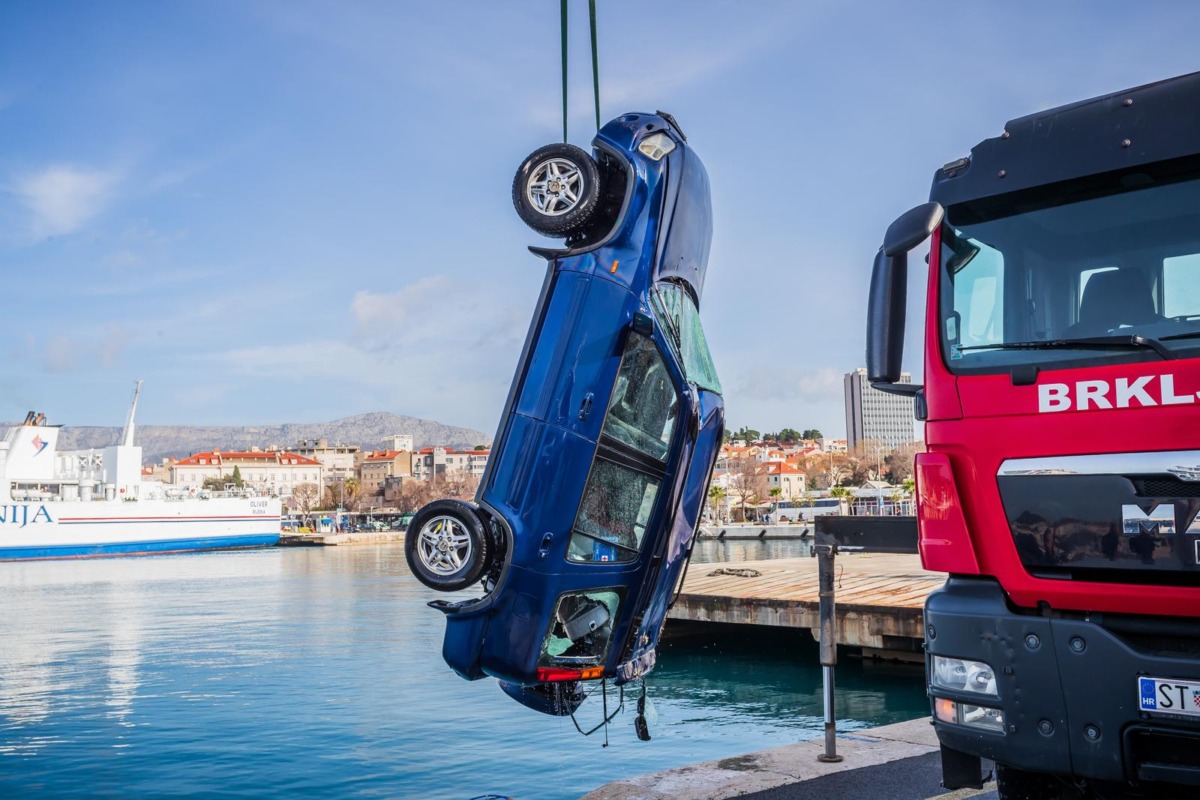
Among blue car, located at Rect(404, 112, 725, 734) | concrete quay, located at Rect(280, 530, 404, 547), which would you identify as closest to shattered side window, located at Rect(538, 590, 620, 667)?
blue car, located at Rect(404, 112, 725, 734)

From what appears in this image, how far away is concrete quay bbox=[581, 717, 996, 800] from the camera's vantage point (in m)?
6.07

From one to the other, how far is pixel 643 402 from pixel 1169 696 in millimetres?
→ 3458

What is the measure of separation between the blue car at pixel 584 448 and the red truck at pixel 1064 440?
191cm

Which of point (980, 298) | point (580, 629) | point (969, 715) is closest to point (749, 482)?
point (580, 629)

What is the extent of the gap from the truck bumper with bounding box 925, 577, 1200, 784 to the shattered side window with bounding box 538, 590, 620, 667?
103 inches

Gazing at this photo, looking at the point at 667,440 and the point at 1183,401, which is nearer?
the point at 1183,401

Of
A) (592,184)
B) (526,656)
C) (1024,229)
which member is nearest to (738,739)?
(526,656)

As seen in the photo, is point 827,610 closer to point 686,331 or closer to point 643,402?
point 643,402

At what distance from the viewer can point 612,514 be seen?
6383 mm

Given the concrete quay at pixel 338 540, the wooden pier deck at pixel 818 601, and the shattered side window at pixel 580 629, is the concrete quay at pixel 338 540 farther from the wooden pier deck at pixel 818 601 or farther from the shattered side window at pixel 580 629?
the shattered side window at pixel 580 629

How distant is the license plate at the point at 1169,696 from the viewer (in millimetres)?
3596

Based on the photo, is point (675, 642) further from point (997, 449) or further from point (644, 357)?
point (997, 449)

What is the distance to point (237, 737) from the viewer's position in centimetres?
1311

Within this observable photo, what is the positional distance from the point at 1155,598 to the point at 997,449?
2.67 ft
